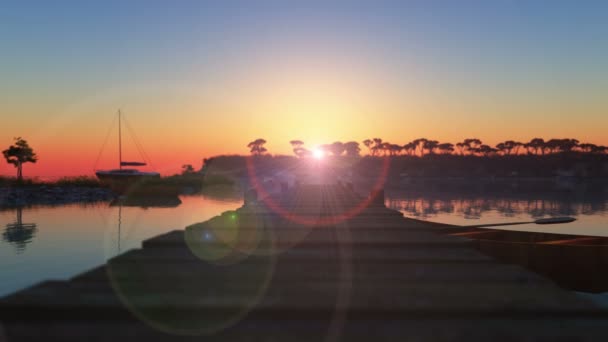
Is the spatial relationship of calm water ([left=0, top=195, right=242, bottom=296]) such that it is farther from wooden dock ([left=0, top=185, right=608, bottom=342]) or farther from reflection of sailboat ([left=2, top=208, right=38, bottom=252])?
wooden dock ([left=0, top=185, right=608, bottom=342])

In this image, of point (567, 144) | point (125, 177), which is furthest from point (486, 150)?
point (125, 177)

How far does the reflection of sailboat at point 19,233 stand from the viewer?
679 inches

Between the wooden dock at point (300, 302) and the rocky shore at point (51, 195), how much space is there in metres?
43.5

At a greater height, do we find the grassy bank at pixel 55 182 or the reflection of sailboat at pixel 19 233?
the grassy bank at pixel 55 182

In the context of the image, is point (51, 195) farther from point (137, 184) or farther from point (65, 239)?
point (65, 239)

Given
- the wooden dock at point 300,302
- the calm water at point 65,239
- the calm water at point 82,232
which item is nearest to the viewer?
the wooden dock at point 300,302

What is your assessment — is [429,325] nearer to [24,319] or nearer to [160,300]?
[160,300]

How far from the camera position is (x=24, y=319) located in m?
2.29

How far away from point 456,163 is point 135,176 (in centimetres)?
13668

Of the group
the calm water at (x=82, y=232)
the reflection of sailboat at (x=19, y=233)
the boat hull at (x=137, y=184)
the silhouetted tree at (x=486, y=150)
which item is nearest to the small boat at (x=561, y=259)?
the calm water at (x=82, y=232)

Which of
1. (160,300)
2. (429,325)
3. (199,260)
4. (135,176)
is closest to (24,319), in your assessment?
(160,300)

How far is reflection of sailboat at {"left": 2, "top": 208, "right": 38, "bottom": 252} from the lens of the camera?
679 inches

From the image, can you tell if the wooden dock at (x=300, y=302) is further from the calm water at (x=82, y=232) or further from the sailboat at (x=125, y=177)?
the sailboat at (x=125, y=177)

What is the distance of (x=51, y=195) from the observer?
43.6 meters
